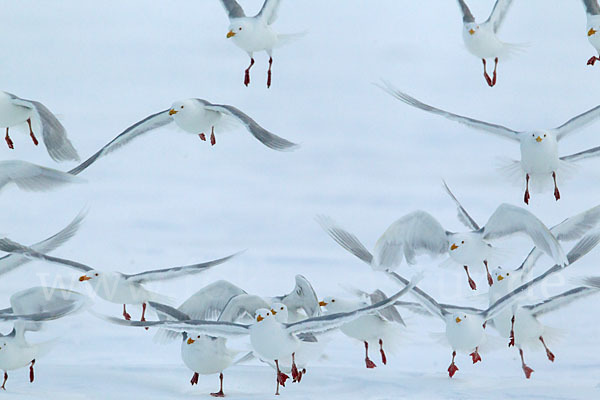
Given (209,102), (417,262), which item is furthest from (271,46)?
(417,262)

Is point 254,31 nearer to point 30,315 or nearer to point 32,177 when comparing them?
point 32,177

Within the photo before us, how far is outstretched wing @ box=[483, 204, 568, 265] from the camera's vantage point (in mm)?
2696

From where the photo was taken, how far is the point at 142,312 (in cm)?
301

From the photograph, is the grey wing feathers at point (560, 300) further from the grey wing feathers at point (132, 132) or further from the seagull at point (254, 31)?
the grey wing feathers at point (132, 132)

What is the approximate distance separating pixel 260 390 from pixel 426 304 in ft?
2.29

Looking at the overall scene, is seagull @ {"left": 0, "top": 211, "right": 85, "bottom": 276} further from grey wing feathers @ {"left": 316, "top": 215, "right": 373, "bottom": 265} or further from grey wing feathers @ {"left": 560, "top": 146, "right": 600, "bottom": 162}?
grey wing feathers @ {"left": 560, "top": 146, "right": 600, "bottom": 162}

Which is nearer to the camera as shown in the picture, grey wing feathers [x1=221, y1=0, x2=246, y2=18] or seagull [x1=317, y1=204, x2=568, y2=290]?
seagull [x1=317, y1=204, x2=568, y2=290]

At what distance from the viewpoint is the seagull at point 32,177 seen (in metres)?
2.91

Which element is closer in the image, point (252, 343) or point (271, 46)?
point (252, 343)

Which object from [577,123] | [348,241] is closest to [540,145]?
[577,123]

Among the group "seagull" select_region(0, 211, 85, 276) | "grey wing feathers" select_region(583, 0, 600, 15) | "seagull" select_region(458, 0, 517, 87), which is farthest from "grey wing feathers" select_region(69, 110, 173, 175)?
"grey wing feathers" select_region(583, 0, 600, 15)

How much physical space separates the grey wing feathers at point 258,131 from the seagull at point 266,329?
53 cm

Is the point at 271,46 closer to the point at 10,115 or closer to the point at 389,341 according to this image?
the point at 10,115

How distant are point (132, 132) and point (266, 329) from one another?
3.14 feet
